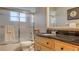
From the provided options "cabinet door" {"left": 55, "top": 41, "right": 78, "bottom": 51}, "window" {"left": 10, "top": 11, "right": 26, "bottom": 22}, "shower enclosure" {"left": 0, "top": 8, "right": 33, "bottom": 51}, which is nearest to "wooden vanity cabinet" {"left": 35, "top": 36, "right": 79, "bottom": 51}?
"cabinet door" {"left": 55, "top": 41, "right": 78, "bottom": 51}

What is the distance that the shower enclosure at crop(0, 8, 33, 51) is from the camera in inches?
39.4

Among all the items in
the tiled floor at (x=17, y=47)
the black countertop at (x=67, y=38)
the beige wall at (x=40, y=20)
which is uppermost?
the beige wall at (x=40, y=20)

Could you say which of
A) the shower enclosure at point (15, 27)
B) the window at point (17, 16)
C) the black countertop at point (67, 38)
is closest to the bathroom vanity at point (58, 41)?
the black countertop at point (67, 38)

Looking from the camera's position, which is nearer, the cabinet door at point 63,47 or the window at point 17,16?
the cabinet door at point 63,47

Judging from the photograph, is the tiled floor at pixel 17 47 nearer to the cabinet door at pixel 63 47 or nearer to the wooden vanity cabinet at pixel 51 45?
the wooden vanity cabinet at pixel 51 45

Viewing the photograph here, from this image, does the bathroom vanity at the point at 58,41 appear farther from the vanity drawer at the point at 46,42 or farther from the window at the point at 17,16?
the window at the point at 17,16

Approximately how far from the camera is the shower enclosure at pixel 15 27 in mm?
1002

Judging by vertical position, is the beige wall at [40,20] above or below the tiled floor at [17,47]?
above

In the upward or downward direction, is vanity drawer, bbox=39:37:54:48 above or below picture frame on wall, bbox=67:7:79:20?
below

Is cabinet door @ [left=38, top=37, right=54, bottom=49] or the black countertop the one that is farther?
cabinet door @ [left=38, top=37, right=54, bottom=49]

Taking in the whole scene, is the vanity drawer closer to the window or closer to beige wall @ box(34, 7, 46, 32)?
beige wall @ box(34, 7, 46, 32)

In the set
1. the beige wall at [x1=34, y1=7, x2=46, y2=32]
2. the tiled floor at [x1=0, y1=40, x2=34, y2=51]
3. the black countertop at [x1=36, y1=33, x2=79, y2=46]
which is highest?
the beige wall at [x1=34, y1=7, x2=46, y2=32]

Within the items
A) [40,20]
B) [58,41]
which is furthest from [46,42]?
[40,20]
